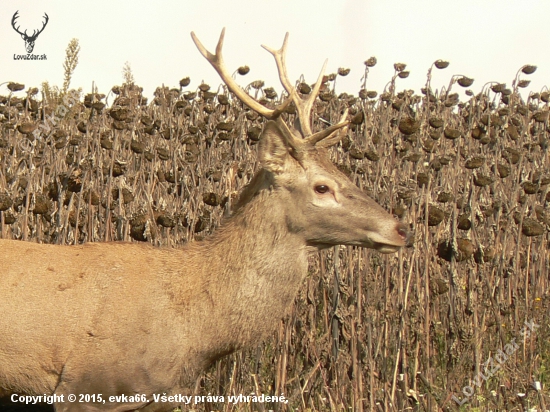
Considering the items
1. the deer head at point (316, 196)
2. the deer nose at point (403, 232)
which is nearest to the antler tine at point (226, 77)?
the deer head at point (316, 196)

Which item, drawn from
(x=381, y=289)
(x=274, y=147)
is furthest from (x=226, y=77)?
(x=381, y=289)

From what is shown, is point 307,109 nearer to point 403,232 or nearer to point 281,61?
point 281,61

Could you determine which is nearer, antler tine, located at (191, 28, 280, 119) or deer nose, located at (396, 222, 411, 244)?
deer nose, located at (396, 222, 411, 244)

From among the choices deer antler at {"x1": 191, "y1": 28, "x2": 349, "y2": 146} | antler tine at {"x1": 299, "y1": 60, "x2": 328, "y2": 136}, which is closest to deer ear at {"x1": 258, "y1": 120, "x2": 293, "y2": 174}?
deer antler at {"x1": 191, "y1": 28, "x2": 349, "y2": 146}

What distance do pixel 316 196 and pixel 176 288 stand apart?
0.97 m

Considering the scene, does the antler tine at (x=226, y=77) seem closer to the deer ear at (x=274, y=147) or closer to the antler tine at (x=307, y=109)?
the deer ear at (x=274, y=147)

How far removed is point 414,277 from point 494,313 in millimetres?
661

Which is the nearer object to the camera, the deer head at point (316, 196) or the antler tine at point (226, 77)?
the deer head at point (316, 196)

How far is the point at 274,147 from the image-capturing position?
15.5 feet

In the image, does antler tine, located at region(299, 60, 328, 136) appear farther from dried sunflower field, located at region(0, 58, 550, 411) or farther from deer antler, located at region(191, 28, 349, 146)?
dried sunflower field, located at region(0, 58, 550, 411)

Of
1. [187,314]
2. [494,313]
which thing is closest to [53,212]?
[187,314]

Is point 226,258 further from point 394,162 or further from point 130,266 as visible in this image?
point 394,162

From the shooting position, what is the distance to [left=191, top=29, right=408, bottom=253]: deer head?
15.0 feet

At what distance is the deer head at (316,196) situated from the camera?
4586mm
